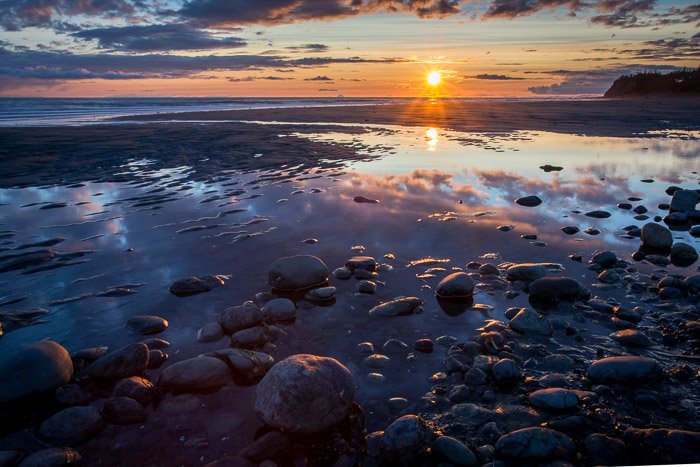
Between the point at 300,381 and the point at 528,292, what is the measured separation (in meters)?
3.63

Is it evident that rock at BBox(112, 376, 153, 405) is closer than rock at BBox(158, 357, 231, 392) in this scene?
Yes

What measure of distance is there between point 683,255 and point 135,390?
7830 mm

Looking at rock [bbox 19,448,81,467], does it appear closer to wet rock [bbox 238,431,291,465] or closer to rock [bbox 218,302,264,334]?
wet rock [bbox 238,431,291,465]

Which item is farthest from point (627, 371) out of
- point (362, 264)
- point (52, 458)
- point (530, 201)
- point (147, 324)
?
point (530, 201)

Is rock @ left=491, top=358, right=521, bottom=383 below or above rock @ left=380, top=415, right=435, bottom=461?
below

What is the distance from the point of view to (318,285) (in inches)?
236

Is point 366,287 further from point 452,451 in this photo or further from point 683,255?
point 683,255

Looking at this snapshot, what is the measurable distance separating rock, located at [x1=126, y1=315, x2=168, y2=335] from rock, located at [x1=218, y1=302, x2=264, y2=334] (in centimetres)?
69

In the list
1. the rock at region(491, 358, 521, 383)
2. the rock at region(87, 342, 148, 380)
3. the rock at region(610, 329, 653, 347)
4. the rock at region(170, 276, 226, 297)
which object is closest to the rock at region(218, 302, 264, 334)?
the rock at region(87, 342, 148, 380)

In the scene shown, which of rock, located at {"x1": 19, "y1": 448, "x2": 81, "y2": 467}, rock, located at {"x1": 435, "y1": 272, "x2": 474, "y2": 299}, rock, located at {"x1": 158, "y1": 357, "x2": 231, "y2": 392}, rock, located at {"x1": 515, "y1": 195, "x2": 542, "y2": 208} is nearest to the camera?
rock, located at {"x1": 19, "y1": 448, "x2": 81, "y2": 467}

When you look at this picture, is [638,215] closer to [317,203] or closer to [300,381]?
[317,203]

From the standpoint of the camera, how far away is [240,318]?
15.8 ft

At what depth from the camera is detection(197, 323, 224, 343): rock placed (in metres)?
4.68

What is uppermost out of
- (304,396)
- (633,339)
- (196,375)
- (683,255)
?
(304,396)
